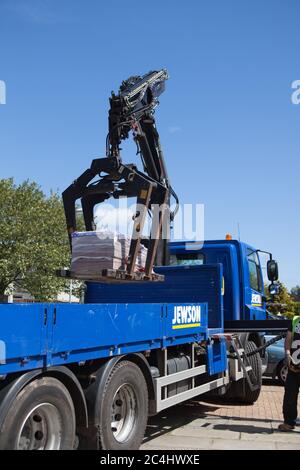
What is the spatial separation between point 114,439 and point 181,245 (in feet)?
16.5

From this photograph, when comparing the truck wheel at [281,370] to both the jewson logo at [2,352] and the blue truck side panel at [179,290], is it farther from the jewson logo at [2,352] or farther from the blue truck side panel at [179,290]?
the jewson logo at [2,352]

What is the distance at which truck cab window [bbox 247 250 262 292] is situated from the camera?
9.59m

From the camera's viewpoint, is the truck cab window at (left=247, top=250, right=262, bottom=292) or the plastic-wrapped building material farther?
the truck cab window at (left=247, top=250, right=262, bottom=292)

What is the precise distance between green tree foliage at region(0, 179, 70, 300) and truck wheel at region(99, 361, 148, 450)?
17.5m

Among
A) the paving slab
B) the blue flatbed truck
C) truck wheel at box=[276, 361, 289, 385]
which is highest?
the blue flatbed truck

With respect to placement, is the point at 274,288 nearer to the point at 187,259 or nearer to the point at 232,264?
the point at 232,264

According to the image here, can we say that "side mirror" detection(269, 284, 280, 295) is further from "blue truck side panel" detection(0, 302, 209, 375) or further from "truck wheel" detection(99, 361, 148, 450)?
"truck wheel" detection(99, 361, 148, 450)

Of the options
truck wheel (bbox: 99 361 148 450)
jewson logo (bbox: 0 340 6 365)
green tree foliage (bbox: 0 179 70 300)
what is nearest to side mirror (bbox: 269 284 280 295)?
truck wheel (bbox: 99 361 148 450)

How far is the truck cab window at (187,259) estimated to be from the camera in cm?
932

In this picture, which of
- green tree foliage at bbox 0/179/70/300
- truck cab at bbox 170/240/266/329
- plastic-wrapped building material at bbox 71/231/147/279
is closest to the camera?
plastic-wrapped building material at bbox 71/231/147/279

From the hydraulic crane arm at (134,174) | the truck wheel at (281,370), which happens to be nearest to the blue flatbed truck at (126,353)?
the hydraulic crane arm at (134,174)

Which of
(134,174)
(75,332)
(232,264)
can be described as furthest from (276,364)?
(75,332)
